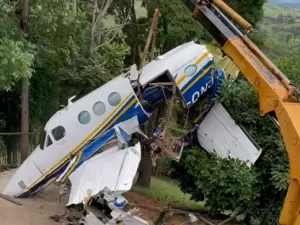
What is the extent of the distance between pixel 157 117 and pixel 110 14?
15.4m

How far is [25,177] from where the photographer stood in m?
15.0

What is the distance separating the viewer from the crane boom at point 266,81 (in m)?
8.64

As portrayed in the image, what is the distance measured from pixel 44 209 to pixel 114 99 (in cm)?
378

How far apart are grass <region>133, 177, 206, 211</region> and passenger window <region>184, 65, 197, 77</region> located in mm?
4272

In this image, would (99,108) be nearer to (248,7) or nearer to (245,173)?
(245,173)

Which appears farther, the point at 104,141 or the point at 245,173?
the point at 104,141

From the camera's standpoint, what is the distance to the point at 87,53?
23969mm

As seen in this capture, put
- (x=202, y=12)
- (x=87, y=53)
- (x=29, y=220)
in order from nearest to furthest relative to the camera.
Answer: (x=202, y=12) < (x=29, y=220) < (x=87, y=53)

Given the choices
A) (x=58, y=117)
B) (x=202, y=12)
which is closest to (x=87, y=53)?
(x=58, y=117)

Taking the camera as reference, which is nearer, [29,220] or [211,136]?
[29,220]

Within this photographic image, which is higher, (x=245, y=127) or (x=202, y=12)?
(x=202, y=12)

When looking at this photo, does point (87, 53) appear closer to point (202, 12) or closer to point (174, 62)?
point (174, 62)

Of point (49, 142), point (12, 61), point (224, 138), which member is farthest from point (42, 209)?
point (224, 138)

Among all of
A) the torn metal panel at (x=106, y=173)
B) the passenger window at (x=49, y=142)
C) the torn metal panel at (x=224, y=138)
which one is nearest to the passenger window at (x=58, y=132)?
the passenger window at (x=49, y=142)
